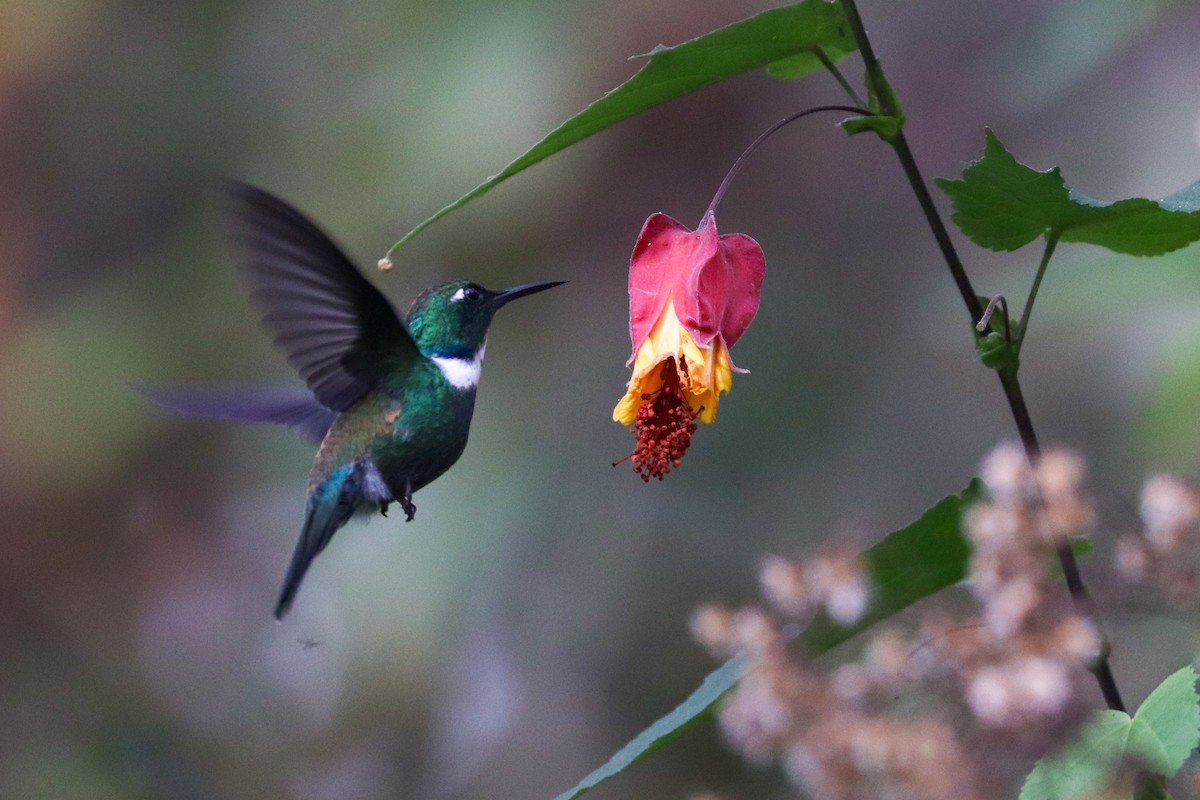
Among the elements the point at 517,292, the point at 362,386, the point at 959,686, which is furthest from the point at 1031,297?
the point at 362,386

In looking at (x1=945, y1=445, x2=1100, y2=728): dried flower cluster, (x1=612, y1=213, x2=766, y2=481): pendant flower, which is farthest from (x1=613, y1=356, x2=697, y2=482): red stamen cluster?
(x1=945, y1=445, x2=1100, y2=728): dried flower cluster

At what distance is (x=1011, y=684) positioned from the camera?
0.57 metres

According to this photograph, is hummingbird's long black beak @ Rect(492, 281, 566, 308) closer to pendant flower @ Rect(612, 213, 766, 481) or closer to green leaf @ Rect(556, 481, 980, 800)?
pendant flower @ Rect(612, 213, 766, 481)

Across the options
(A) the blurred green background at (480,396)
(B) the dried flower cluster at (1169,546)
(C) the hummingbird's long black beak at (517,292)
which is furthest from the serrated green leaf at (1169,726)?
(A) the blurred green background at (480,396)

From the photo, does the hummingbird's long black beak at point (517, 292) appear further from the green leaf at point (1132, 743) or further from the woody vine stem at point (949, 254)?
the green leaf at point (1132, 743)

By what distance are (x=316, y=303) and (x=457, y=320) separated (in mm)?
220

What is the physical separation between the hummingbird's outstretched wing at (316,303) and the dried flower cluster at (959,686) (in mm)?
703

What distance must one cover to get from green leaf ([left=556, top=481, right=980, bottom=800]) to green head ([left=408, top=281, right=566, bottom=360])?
2.01ft

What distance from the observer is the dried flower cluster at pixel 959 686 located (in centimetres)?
56

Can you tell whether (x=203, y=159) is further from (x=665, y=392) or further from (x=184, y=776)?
(x=665, y=392)

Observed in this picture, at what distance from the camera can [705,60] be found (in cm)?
100

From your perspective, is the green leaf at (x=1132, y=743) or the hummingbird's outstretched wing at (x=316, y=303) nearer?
the green leaf at (x=1132, y=743)

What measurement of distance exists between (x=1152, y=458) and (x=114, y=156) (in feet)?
7.68

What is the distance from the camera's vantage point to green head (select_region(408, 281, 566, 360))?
5.08ft
